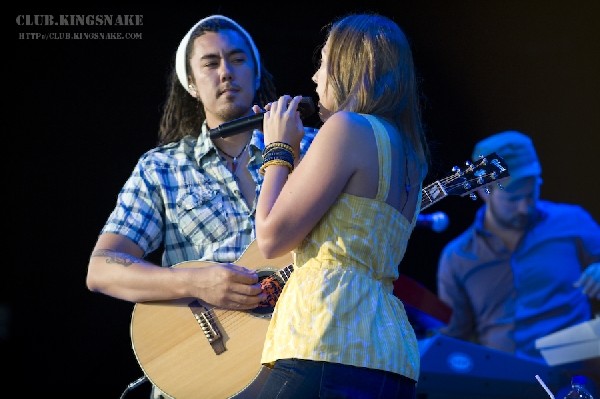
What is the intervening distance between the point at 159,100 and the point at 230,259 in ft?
5.92

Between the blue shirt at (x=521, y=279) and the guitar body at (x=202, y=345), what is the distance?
6.38 feet

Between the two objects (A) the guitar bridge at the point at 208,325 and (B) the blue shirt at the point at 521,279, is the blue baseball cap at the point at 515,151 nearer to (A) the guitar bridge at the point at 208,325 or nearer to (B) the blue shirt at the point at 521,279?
(B) the blue shirt at the point at 521,279

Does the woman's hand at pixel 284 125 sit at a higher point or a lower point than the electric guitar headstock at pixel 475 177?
higher

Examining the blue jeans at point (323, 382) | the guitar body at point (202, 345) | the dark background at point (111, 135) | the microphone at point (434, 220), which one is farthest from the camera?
the dark background at point (111, 135)

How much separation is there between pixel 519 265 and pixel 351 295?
2738 mm

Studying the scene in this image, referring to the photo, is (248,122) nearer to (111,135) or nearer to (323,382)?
(323,382)

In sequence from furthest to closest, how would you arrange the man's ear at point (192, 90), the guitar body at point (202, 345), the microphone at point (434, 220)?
the microphone at point (434, 220) → the man's ear at point (192, 90) → the guitar body at point (202, 345)

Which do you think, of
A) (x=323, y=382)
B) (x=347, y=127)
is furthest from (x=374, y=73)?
(x=323, y=382)

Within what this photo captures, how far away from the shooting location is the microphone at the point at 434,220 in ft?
13.5

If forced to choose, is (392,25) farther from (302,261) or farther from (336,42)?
(302,261)

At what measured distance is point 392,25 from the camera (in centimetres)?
194

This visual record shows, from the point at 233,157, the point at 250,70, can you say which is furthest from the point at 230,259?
the point at 250,70

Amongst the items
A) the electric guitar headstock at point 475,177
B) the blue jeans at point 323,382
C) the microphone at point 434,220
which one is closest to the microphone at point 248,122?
the electric guitar headstock at point 475,177

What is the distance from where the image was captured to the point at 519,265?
4.26 m
